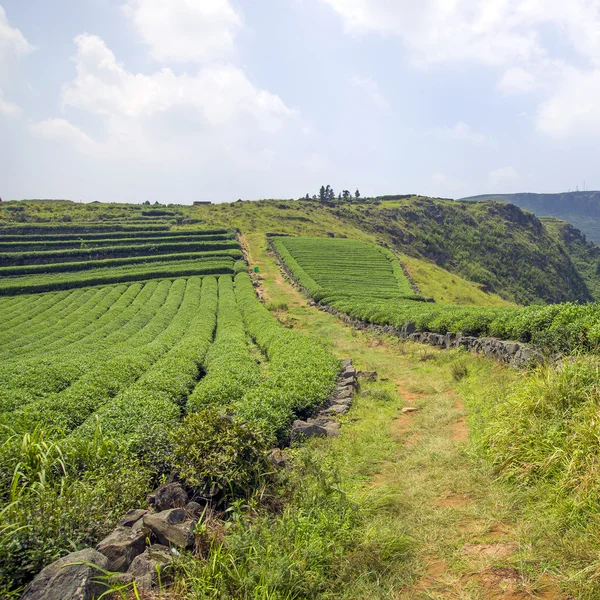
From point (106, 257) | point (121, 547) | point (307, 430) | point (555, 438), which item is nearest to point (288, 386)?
point (307, 430)

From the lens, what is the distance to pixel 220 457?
5711 mm

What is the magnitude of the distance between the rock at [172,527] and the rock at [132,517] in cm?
39

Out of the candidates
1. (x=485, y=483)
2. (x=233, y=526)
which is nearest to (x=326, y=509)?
(x=233, y=526)

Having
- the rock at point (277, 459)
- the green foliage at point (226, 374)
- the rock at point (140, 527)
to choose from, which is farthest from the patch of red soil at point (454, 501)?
the green foliage at point (226, 374)

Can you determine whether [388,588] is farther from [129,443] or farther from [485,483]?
[129,443]

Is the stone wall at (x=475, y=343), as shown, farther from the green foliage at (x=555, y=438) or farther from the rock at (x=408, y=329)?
the green foliage at (x=555, y=438)

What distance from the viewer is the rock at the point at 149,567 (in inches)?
158

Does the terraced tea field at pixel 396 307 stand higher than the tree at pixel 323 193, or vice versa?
the tree at pixel 323 193

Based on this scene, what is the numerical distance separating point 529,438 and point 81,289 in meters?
52.4

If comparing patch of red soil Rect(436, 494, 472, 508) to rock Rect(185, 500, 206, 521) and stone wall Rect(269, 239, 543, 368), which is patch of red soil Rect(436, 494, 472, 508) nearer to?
rock Rect(185, 500, 206, 521)

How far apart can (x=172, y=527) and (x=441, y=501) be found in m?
3.68

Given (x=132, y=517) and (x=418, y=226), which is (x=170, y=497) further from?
(x=418, y=226)

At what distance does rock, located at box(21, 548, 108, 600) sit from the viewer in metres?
3.60

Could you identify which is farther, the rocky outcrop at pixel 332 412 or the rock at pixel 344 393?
the rock at pixel 344 393
